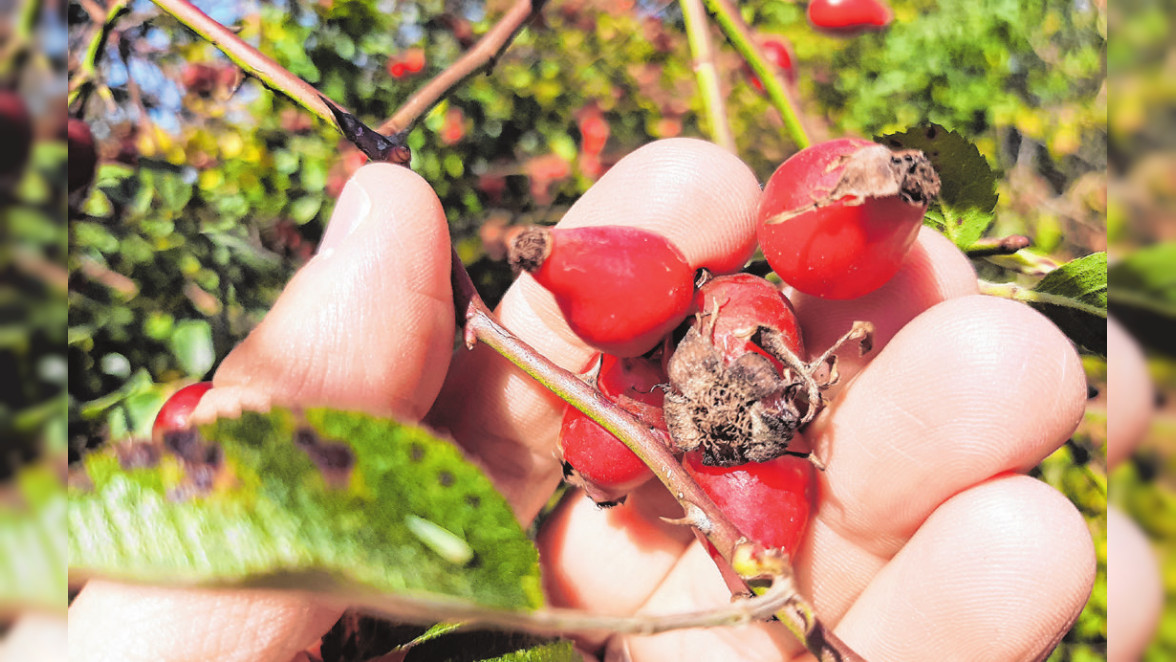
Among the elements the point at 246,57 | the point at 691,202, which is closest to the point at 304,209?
the point at 246,57

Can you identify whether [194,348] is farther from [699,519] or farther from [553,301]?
[699,519]

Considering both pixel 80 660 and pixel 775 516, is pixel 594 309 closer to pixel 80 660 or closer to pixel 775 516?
pixel 775 516

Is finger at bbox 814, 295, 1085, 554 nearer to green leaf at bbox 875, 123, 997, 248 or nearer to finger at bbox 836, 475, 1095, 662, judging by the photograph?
finger at bbox 836, 475, 1095, 662

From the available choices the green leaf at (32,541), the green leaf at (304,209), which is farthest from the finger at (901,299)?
the green leaf at (304,209)

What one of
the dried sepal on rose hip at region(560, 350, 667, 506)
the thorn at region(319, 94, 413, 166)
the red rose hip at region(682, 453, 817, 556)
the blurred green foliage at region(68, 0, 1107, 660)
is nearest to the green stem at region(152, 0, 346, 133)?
the thorn at region(319, 94, 413, 166)

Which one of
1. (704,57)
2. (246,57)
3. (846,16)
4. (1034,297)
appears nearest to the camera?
(246,57)

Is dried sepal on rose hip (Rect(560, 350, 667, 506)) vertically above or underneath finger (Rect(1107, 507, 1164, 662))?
underneath
